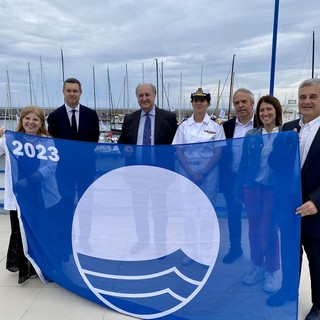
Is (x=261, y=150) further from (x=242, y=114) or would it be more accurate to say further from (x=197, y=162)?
(x=242, y=114)

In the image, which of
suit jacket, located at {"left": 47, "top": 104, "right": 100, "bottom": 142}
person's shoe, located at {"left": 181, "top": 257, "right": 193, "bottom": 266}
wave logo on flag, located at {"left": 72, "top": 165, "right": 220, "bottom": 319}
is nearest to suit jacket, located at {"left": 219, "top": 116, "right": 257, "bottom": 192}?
wave logo on flag, located at {"left": 72, "top": 165, "right": 220, "bottom": 319}

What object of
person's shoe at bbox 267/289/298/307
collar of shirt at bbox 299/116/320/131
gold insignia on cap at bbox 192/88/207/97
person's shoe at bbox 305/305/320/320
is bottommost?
person's shoe at bbox 305/305/320/320

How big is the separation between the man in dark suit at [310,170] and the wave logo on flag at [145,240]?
66cm

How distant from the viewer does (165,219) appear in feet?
8.11

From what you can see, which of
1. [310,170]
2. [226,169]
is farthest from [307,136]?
[226,169]

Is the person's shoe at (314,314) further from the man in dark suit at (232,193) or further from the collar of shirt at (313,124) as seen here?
the collar of shirt at (313,124)

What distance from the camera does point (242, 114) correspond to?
3.13 metres

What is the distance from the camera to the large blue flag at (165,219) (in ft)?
7.54

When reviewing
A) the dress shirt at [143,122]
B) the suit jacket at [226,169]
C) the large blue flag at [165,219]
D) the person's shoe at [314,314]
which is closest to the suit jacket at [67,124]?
the dress shirt at [143,122]

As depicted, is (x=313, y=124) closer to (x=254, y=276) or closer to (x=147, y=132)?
(x=254, y=276)

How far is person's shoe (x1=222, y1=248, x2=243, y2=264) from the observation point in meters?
2.35

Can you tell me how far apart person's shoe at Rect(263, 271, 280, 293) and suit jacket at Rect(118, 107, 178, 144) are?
67.2 inches

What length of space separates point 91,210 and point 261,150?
1471mm

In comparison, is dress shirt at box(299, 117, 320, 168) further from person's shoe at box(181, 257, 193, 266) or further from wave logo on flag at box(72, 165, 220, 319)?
person's shoe at box(181, 257, 193, 266)
